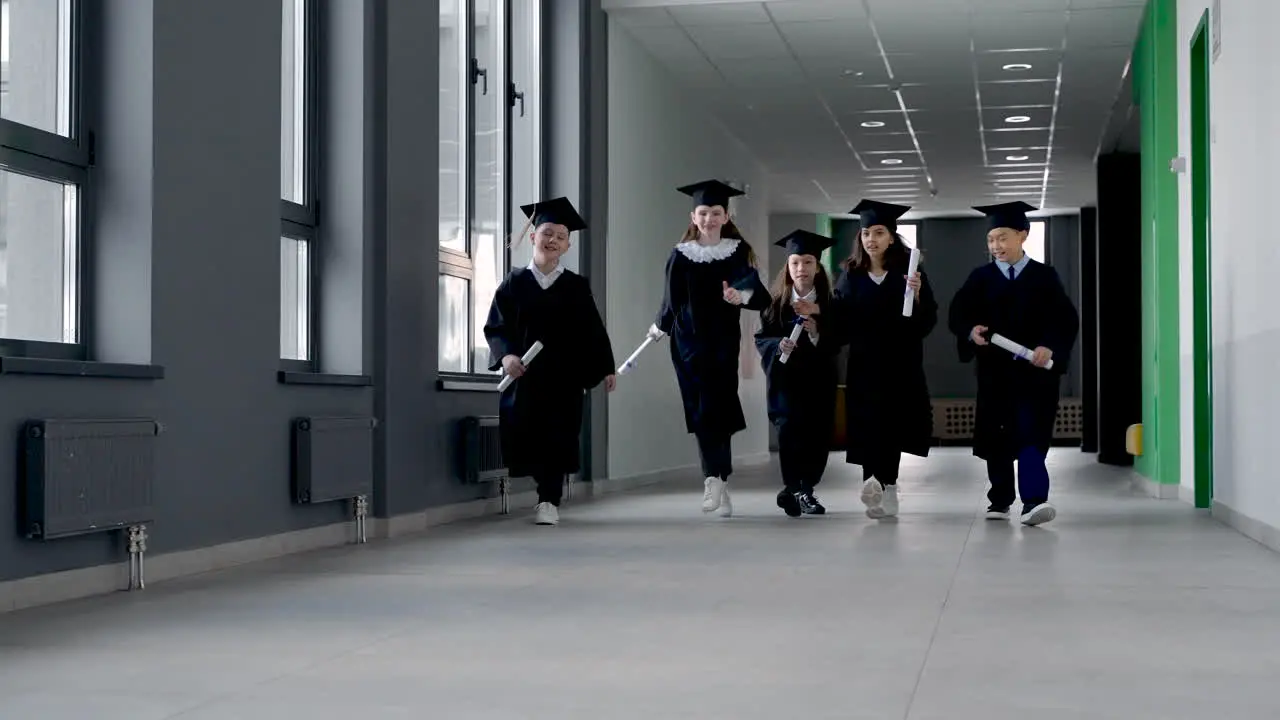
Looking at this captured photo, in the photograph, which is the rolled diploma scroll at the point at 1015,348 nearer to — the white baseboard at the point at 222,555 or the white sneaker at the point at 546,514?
the white sneaker at the point at 546,514

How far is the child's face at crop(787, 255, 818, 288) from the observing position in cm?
730

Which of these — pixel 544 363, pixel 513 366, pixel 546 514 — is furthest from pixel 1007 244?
pixel 546 514

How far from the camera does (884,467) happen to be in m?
7.05

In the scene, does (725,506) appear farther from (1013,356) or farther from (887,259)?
(1013,356)

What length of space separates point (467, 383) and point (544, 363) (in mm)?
597

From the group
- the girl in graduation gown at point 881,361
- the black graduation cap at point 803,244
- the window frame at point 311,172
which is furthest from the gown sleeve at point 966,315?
the window frame at point 311,172

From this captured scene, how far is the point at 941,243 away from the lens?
21.3 metres

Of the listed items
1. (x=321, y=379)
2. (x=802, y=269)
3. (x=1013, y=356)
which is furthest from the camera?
(x=802, y=269)

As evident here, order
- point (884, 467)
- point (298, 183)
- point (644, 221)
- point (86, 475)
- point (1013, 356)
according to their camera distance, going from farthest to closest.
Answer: point (644, 221) < point (884, 467) < point (1013, 356) < point (298, 183) < point (86, 475)

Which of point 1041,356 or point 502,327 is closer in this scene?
point 1041,356

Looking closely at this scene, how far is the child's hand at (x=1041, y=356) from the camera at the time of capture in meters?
6.57

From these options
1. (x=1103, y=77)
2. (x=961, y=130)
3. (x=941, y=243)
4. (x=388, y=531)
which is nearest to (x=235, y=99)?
(x=388, y=531)

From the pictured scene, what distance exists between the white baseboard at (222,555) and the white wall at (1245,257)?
11.1 feet

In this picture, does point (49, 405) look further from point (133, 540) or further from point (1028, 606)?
point (1028, 606)
